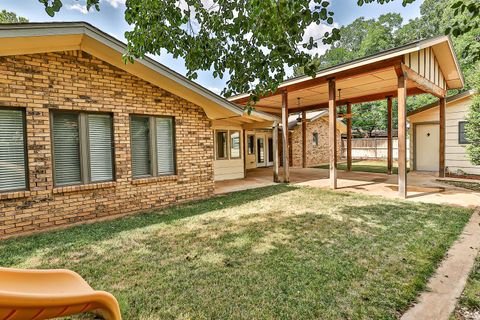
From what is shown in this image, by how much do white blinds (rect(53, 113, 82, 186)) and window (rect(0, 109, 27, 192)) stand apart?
1.60 feet

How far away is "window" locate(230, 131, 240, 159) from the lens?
11.8 metres

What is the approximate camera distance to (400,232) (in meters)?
4.39

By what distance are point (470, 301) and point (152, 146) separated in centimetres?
621

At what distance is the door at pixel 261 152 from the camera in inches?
639

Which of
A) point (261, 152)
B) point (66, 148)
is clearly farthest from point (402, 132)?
point (261, 152)

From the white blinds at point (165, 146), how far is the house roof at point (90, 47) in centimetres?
87

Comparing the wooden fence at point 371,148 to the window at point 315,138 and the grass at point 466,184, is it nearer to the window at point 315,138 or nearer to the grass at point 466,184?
the window at point 315,138

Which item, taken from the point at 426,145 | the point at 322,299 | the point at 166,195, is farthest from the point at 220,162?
the point at 426,145

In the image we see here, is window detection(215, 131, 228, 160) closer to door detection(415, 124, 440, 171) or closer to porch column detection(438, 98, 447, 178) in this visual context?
porch column detection(438, 98, 447, 178)

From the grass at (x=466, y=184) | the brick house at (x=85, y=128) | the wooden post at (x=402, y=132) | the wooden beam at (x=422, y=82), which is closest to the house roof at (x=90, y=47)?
the brick house at (x=85, y=128)

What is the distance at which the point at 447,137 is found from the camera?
1177cm

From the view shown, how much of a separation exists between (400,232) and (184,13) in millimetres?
4912

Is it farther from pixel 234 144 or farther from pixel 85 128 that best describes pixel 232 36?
pixel 234 144

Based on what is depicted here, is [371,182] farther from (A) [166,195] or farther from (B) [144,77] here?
(B) [144,77]
